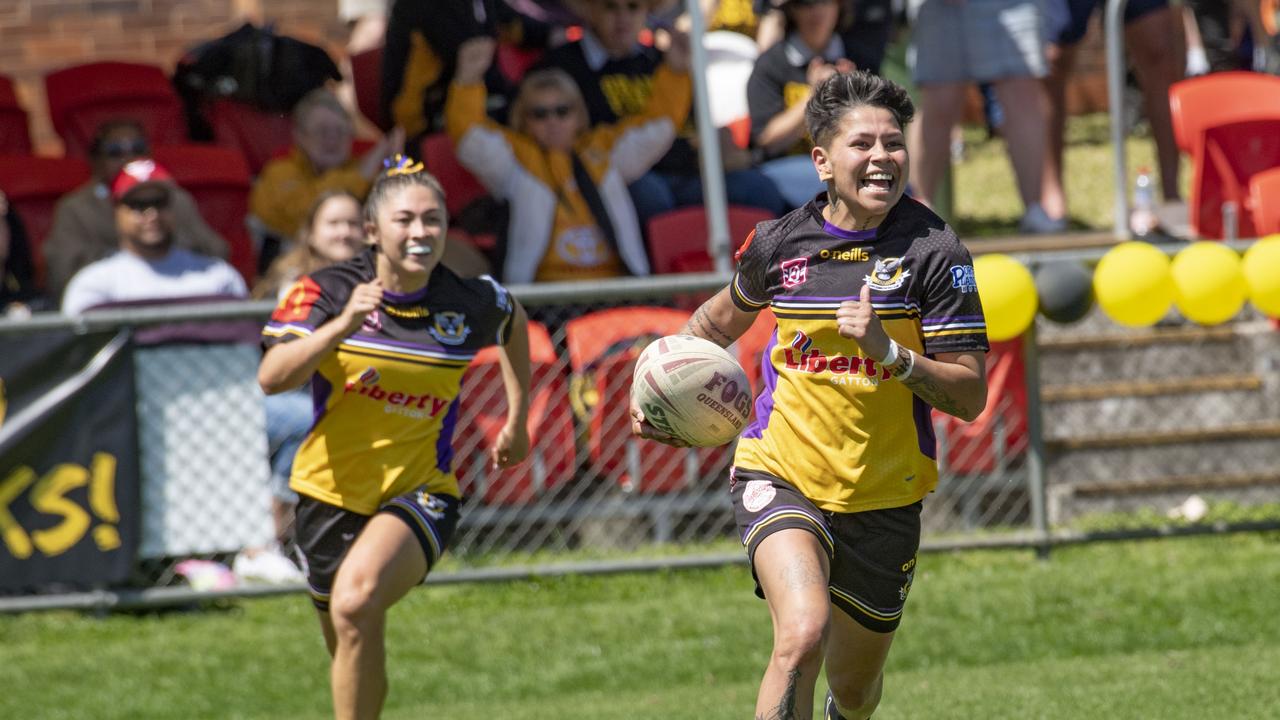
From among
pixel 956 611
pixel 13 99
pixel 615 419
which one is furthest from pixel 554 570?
pixel 13 99

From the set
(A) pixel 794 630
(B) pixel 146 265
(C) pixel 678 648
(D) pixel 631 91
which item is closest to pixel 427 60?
(D) pixel 631 91

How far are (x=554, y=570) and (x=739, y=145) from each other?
3.25 metres

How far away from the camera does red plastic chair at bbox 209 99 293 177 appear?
1143cm

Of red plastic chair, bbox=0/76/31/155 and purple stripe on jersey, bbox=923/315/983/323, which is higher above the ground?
purple stripe on jersey, bbox=923/315/983/323

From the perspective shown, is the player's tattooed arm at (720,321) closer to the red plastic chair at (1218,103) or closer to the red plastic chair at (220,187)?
the red plastic chair at (220,187)

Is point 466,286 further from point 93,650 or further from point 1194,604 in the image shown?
point 1194,604

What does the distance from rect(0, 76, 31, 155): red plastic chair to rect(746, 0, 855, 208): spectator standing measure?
488cm

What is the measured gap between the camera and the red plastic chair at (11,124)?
458 inches

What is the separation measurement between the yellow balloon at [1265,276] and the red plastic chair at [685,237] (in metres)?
2.71

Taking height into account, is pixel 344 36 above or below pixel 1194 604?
above

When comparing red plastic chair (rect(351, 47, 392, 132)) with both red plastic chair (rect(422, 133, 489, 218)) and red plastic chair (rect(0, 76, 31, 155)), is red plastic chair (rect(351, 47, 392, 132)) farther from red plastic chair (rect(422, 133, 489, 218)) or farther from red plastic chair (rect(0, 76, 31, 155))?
red plastic chair (rect(0, 76, 31, 155))

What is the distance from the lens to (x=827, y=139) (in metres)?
5.22

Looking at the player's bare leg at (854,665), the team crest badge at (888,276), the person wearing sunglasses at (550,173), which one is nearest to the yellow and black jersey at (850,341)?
the team crest badge at (888,276)

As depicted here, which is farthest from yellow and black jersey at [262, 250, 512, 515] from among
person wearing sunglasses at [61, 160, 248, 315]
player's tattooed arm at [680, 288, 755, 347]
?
person wearing sunglasses at [61, 160, 248, 315]
